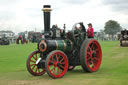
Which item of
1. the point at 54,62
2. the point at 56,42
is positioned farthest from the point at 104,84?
the point at 56,42

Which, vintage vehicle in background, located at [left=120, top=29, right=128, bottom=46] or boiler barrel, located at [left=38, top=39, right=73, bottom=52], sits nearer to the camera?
boiler barrel, located at [left=38, top=39, right=73, bottom=52]

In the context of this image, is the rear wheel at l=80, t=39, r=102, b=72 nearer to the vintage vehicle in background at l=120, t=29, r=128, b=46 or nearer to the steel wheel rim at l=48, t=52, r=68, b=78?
the steel wheel rim at l=48, t=52, r=68, b=78

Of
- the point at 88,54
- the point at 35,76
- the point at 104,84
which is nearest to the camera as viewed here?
the point at 104,84

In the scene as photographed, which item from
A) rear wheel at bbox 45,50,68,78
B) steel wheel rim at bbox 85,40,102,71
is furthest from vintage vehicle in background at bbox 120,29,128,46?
rear wheel at bbox 45,50,68,78

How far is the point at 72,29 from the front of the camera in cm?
745

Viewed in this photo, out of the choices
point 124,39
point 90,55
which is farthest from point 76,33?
point 124,39

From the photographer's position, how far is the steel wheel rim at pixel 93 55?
7.64 metres

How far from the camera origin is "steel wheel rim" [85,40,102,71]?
7.64 meters

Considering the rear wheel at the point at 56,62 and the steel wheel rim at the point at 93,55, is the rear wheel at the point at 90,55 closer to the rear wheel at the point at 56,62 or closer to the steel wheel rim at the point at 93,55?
the steel wheel rim at the point at 93,55

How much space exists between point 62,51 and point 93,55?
121 centimetres

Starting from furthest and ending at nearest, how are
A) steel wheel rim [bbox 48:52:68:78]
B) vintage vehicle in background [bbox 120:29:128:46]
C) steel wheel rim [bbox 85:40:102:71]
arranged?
vintage vehicle in background [bbox 120:29:128:46] < steel wheel rim [bbox 85:40:102:71] < steel wheel rim [bbox 48:52:68:78]

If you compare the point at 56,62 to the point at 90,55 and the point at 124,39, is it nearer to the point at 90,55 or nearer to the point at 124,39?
the point at 90,55

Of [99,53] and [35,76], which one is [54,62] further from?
[99,53]

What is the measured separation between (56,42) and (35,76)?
1186 mm
